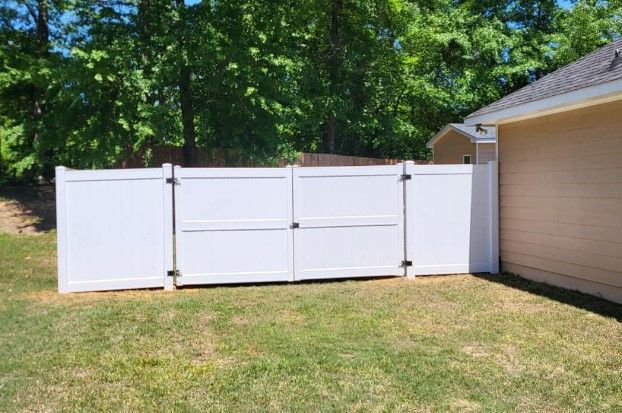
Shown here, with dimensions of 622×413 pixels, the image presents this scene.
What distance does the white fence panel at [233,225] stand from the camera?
302 inches

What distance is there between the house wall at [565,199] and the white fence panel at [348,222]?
67.6 inches

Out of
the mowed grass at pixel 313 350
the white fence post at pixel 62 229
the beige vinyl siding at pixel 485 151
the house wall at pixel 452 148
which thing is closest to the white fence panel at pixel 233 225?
the mowed grass at pixel 313 350

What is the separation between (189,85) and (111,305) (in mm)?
9132

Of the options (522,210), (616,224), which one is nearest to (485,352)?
(616,224)

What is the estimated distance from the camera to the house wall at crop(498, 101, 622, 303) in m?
6.54

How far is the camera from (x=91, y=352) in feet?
15.9

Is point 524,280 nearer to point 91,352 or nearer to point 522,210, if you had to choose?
point 522,210

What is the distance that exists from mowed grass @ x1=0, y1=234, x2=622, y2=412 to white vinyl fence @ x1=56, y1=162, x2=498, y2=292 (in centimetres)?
45

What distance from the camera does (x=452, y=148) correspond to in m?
19.5

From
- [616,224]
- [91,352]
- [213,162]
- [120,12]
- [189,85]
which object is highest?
[120,12]

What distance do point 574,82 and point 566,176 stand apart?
1167 millimetres

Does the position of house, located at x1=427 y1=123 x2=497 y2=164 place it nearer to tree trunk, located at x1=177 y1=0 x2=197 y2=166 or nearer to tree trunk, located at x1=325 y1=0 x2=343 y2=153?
tree trunk, located at x1=325 y1=0 x2=343 y2=153

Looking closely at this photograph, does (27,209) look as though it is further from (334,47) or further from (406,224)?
(334,47)

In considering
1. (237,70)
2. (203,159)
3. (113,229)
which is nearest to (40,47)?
(203,159)
